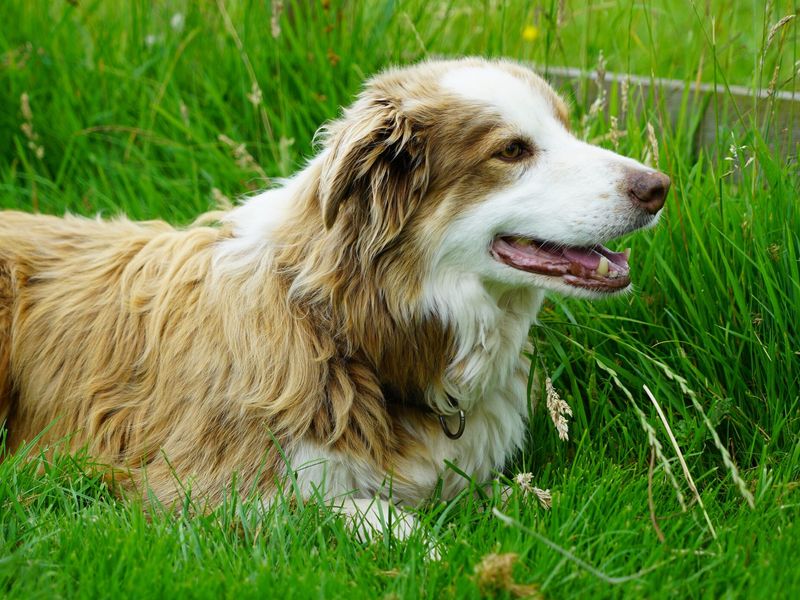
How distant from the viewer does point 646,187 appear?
306 centimetres

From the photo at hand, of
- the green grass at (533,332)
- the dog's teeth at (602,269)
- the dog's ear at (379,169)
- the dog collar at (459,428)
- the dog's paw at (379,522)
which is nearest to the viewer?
the green grass at (533,332)

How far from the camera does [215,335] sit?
337 cm

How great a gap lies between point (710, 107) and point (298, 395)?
2.55 meters

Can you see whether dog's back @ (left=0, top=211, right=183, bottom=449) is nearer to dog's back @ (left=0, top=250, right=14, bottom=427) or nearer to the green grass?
dog's back @ (left=0, top=250, right=14, bottom=427)

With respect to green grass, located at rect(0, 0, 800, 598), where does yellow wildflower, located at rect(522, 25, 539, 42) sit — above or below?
above

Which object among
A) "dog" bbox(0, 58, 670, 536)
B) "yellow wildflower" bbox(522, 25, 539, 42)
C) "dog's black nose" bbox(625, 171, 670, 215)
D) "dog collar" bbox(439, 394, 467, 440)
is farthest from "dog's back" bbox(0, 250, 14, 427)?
"yellow wildflower" bbox(522, 25, 539, 42)

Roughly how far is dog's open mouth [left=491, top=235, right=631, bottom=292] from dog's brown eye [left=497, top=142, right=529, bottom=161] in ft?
0.81

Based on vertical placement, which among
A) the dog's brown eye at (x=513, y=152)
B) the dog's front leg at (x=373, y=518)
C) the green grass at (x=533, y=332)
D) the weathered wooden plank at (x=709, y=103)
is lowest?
the dog's front leg at (x=373, y=518)

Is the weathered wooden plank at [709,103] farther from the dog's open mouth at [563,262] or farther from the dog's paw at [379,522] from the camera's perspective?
the dog's paw at [379,522]

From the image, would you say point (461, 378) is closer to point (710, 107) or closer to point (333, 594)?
point (333, 594)

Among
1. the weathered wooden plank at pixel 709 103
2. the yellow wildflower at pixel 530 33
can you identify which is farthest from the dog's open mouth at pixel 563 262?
the yellow wildflower at pixel 530 33

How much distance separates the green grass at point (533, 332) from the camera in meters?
2.62

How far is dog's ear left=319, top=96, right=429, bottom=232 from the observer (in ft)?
10.0

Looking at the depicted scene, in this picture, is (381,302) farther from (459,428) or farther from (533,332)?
(533,332)
